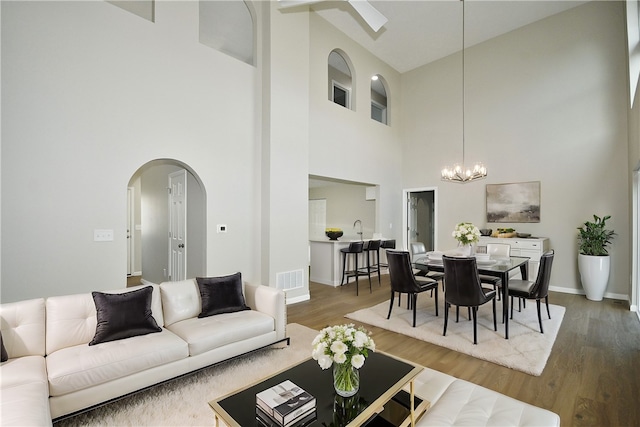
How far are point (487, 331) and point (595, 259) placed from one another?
8.93 ft

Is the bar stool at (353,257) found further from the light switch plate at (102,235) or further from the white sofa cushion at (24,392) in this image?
the white sofa cushion at (24,392)

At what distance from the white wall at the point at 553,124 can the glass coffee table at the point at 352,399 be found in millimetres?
5317

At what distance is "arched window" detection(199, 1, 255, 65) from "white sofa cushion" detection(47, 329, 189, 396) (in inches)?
168

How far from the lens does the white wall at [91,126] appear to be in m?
2.96

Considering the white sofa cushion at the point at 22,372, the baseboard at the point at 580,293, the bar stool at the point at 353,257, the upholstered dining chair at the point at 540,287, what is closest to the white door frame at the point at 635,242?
the baseboard at the point at 580,293

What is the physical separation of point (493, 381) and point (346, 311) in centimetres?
217

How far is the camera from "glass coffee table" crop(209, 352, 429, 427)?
1512mm

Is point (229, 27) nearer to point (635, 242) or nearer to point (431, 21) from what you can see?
point (431, 21)

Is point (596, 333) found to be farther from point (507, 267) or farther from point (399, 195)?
point (399, 195)

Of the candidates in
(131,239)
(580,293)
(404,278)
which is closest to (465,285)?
(404,278)

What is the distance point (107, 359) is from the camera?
6.82 feet

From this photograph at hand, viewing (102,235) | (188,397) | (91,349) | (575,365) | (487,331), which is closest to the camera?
(91,349)

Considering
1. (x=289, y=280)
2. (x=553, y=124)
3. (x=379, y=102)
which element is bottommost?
(x=289, y=280)

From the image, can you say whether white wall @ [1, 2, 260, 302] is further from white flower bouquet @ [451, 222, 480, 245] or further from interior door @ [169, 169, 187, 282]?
white flower bouquet @ [451, 222, 480, 245]
